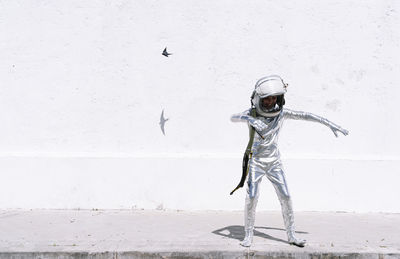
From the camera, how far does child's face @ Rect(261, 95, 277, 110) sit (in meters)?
4.23

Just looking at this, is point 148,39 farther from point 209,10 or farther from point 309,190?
point 309,190

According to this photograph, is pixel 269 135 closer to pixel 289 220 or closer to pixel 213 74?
pixel 289 220

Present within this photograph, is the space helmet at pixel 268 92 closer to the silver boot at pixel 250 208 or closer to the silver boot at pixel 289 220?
the silver boot at pixel 250 208

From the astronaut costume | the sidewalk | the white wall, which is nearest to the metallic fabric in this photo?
the astronaut costume

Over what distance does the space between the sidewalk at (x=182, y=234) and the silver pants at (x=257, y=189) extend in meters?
0.22

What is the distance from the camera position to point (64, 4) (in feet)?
21.3

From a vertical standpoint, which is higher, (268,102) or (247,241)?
(268,102)

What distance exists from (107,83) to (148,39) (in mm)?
865

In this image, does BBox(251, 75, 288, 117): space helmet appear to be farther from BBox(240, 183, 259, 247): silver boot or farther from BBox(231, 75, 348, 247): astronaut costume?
BBox(240, 183, 259, 247): silver boot

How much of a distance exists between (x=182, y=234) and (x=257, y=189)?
983 mm

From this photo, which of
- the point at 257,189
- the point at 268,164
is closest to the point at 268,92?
the point at 268,164

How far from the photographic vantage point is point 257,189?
4.32m

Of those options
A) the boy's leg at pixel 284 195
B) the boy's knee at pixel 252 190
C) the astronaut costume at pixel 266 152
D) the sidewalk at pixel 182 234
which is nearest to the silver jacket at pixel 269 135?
the astronaut costume at pixel 266 152

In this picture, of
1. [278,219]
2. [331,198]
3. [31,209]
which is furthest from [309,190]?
[31,209]
